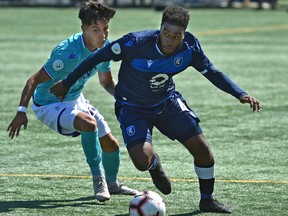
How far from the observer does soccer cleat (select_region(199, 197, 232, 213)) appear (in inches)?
309

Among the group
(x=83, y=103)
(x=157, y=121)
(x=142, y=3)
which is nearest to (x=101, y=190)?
(x=157, y=121)

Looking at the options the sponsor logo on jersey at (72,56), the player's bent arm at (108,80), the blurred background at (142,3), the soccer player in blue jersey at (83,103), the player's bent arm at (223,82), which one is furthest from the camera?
the blurred background at (142,3)

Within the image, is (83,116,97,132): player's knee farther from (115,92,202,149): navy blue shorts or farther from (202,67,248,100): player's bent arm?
(202,67,248,100): player's bent arm

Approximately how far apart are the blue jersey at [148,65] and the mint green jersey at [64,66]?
1.44 feet

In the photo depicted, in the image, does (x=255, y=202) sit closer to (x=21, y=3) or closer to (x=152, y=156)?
(x=152, y=156)

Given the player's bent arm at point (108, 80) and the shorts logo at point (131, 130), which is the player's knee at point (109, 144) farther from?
the shorts logo at point (131, 130)

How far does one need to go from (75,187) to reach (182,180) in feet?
3.64

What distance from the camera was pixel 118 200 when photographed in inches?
332

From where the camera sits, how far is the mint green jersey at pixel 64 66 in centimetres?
840

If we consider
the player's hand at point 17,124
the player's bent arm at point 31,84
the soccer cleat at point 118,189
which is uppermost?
the player's bent arm at point 31,84

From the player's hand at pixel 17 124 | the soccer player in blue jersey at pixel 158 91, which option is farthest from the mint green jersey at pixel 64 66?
the player's hand at pixel 17 124

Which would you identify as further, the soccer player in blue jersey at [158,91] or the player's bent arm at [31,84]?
the player's bent arm at [31,84]

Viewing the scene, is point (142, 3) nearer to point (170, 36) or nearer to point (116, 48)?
point (116, 48)

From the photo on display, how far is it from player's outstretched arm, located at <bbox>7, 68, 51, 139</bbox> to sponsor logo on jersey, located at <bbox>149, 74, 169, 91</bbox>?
0.98m
